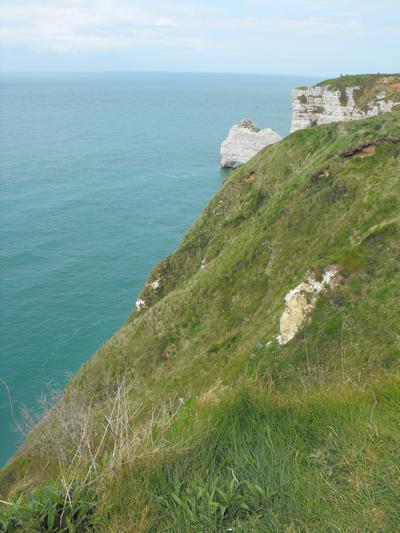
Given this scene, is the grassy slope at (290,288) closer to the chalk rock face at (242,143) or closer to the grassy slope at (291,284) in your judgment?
the grassy slope at (291,284)

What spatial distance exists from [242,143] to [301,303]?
4486 inches

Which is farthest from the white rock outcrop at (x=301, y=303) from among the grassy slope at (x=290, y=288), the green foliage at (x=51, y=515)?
the green foliage at (x=51, y=515)

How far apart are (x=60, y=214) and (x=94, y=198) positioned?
14.3m

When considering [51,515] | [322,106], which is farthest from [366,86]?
[51,515]

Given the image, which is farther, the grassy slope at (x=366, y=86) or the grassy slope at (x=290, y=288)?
the grassy slope at (x=366, y=86)

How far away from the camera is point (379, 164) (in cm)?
3116

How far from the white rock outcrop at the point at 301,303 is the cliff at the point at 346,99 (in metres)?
51.0

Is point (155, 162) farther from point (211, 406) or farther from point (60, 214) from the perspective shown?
point (211, 406)

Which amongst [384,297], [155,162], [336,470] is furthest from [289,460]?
[155,162]

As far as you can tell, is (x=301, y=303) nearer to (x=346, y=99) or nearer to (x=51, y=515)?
(x=51, y=515)

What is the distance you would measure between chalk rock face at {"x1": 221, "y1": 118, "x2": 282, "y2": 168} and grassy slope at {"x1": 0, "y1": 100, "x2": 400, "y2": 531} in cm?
8159

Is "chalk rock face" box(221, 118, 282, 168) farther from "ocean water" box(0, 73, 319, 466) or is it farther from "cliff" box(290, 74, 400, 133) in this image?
"cliff" box(290, 74, 400, 133)

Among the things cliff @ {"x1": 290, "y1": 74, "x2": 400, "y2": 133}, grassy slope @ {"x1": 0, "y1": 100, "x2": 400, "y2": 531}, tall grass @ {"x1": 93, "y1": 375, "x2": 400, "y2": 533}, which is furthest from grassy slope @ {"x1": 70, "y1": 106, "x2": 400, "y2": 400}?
cliff @ {"x1": 290, "y1": 74, "x2": 400, "y2": 133}

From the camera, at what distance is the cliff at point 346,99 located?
2569 inches
